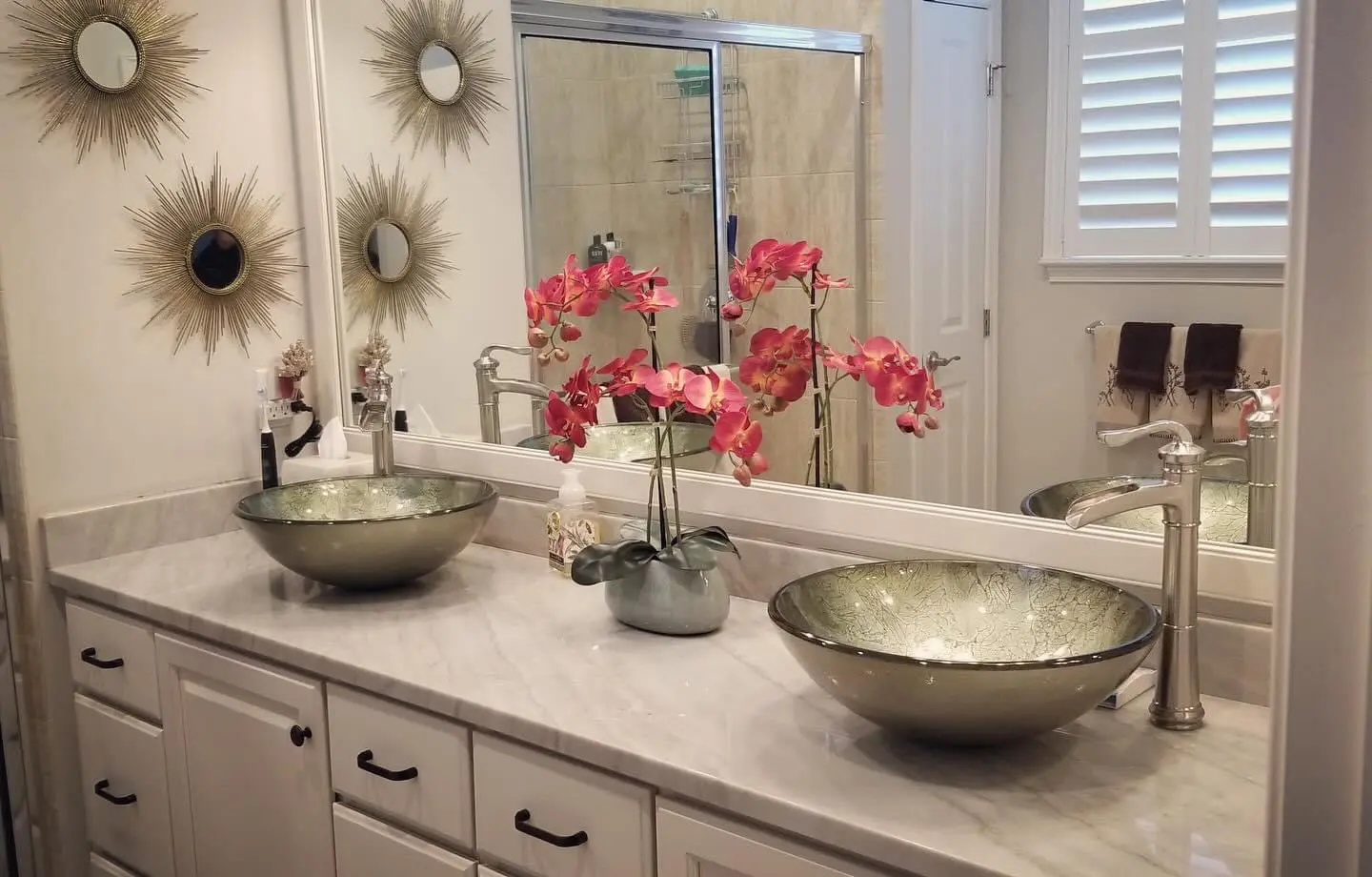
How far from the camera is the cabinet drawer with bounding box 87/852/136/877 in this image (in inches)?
85.6

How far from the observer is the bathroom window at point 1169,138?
1.37 metres

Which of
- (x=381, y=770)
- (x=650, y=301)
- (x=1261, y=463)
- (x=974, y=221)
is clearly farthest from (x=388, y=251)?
(x=1261, y=463)

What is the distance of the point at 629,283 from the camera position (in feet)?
5.82

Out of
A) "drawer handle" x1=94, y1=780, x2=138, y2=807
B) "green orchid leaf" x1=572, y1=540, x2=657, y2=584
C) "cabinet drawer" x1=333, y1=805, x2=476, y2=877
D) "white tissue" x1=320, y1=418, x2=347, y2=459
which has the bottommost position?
"drawer handle" x1=94, y1=780, x2=138, y2=807

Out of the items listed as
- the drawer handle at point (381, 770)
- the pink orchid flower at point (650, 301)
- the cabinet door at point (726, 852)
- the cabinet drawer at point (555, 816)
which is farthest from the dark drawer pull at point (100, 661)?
the cabinet door at point (726, 852)

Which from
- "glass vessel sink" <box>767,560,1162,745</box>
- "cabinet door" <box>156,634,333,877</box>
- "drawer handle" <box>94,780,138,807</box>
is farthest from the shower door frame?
"drawer handle" <box>94,780,138,807</box>

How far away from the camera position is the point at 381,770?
162 cm

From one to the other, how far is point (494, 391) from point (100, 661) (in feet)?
2.59

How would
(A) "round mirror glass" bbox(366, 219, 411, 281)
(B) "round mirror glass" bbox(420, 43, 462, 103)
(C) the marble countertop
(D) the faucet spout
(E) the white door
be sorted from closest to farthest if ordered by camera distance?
(C) the marble countertop, (D) the faucet spout, (E) the white door, (B) "round mirror glass" bbox(420, 43, 462, 103), (A) "round mirror glass" bbox(366, 219, 411, 281)

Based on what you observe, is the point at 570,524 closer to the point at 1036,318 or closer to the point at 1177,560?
the point at 1036,318

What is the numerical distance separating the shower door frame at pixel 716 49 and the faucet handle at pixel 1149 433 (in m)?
0.34

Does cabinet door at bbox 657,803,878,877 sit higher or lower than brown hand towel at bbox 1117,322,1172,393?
lower

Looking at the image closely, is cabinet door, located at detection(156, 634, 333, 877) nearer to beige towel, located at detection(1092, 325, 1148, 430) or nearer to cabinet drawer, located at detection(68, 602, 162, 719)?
cabinet drawer, located at detection(68, 602, 162, 719)

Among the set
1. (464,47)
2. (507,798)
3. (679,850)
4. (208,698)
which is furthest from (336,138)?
(679,850)
